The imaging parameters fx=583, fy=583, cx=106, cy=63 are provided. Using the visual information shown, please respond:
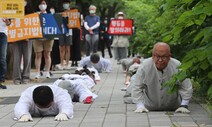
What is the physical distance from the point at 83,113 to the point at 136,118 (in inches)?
43.2

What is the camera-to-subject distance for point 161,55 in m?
8.70

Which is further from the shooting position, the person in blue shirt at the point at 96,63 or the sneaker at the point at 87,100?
the person in blue shirt at the point at 96,63

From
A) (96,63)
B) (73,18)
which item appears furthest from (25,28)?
(73,18)

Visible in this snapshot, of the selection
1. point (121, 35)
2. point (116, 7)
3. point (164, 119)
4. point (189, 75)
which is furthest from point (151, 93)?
point (116, 7)

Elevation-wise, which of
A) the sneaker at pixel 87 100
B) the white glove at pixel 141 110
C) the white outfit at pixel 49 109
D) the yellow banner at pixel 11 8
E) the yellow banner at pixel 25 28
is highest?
the yellow banner at pixel 11 8

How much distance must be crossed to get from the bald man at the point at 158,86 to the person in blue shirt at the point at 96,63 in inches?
306

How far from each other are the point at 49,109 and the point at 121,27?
14924 millimetres

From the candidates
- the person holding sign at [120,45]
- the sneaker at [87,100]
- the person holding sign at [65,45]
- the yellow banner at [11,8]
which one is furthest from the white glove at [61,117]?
the person holding sign at [120,45]

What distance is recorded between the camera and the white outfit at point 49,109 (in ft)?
27.0

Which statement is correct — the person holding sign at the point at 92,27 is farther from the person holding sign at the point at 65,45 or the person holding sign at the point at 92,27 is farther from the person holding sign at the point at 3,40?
the person holding sign at the point at 3,40

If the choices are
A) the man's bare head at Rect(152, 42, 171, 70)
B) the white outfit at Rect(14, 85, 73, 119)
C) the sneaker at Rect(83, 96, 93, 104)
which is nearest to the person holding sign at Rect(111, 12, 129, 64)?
the sneaker at Rect(83, 96, 93, 104)

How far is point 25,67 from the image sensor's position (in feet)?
46.8

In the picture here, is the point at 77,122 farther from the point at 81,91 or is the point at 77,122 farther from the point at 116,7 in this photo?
the point at 116,7

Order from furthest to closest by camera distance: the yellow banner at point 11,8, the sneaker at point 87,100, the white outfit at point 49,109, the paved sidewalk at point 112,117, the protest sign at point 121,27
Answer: the protest sign at point 121,27
the yellow banner at point 11,8
the sneaker at point 87,100
the white outfit at point 49,109
the paved sidewalk at point 112,117
